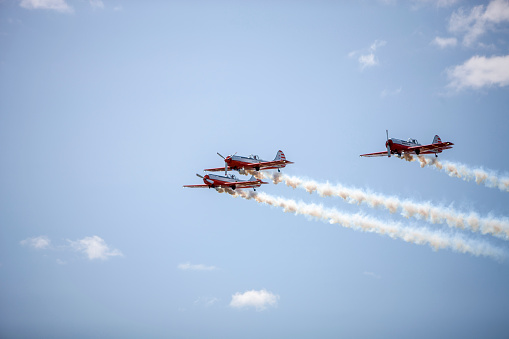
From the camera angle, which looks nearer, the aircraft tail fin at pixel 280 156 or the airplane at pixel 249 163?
the airplane at pixel 249 163

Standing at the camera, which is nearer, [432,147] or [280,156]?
[432,147]

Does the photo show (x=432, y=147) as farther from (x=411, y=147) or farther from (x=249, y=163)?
(x=249, y=163)

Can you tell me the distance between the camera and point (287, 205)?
191875mm

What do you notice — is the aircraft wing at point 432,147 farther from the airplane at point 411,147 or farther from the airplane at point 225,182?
the airplane at point 225,182

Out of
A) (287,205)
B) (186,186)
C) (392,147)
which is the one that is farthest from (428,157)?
(186,186)

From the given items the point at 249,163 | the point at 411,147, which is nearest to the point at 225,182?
the point at 249,163

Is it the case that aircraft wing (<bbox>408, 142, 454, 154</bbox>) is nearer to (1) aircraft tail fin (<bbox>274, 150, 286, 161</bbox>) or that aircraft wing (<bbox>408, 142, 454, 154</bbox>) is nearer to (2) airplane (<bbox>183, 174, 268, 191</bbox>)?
(1) aircraft tail fin (<bbox>274, 150, 286, 161</bbox>)

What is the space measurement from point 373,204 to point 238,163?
73.8 ft

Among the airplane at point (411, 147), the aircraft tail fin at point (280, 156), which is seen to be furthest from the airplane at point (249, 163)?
the airplane at point (411, 147)

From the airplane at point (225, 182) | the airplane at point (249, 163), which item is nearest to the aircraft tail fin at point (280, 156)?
Result: the airplane at point (249, 163)

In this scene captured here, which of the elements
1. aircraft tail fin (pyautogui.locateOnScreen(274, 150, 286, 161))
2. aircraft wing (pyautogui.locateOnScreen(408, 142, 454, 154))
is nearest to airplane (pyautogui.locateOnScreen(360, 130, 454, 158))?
aircraft wing (pyautogui.locateOnScreen(408, 142, 454, 154))

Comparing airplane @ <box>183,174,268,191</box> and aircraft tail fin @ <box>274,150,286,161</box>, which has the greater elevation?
aircraft tail fin @ <box>274,150,286,161</box>

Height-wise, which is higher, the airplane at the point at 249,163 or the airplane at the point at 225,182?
the airplane at the point at 249,163

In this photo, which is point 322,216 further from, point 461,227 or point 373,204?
point 461,227
